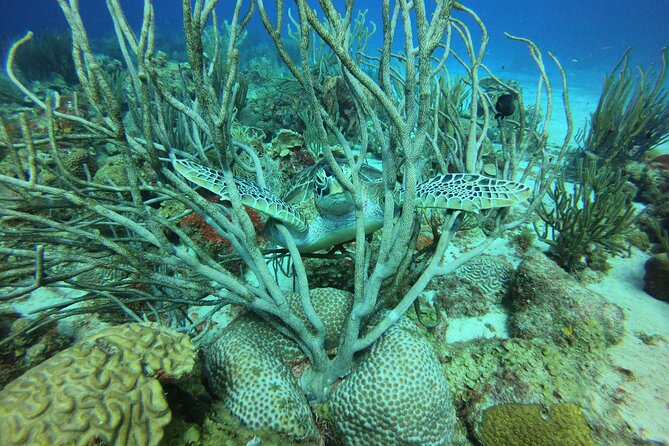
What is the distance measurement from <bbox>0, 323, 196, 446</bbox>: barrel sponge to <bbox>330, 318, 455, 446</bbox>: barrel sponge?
98 cm

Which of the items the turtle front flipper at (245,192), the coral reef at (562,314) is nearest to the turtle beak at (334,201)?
the turtle front flipper at (245,192)

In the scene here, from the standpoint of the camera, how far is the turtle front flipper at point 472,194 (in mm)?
1858

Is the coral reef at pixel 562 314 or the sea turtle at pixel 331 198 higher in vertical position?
the sea turtle at pixel 331 198

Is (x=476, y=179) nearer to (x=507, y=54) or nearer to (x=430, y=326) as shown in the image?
(x=430, y=326)

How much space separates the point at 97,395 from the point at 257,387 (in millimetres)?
817

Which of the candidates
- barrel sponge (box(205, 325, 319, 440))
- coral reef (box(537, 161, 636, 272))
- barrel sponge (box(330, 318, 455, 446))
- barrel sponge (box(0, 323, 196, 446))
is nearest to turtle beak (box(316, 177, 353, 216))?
barrel sponge (box(330, 318, 455, 446))

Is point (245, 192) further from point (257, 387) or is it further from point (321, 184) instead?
point (257, 387)

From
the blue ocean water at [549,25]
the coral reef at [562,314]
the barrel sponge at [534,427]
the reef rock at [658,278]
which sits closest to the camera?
the barrel sponge at [534,427]

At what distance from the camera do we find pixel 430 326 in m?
2.67

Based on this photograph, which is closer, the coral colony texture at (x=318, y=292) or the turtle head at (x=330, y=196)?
the coral colony texture at (x=318, y=292)

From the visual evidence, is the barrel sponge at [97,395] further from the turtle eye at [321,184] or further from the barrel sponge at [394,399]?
the turtle eye at [321,184]

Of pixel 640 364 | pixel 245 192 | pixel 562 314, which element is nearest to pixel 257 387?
pixel 245 192

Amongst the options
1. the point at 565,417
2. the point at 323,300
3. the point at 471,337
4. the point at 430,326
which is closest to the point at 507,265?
the point at 471,337

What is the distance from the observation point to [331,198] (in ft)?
8.49
